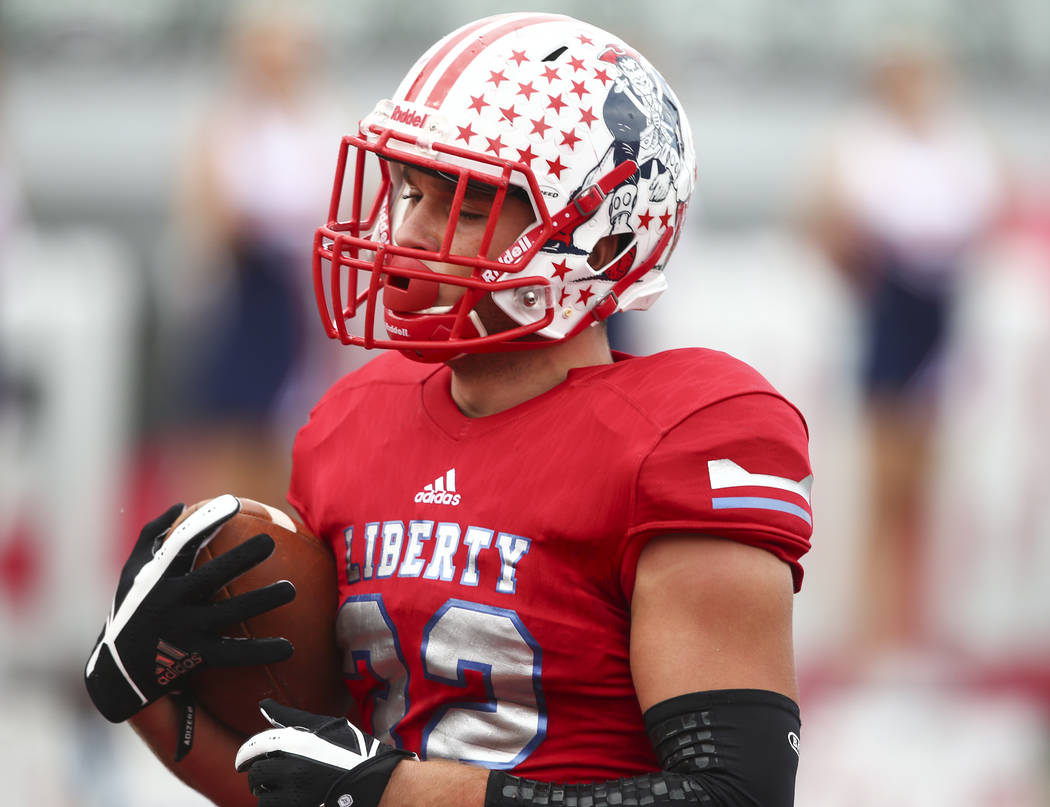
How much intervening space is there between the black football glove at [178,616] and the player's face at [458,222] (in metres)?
0.34

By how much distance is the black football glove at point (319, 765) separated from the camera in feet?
4.69

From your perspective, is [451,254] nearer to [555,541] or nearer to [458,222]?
[458,222]

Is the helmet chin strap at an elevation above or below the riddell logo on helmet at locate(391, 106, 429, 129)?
below

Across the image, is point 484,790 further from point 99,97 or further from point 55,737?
point 99,97

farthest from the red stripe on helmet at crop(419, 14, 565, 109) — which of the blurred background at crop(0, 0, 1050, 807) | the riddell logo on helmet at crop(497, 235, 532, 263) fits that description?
the blurred background at crop(0, 0, 1050, 807)

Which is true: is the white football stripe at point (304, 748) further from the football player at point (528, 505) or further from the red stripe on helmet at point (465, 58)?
the red stripe on helmet at point (465, 58)

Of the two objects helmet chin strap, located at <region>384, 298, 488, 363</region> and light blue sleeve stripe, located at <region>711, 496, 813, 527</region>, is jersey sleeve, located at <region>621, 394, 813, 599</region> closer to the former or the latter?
light blue sleeve stripe, located at <region>711, 496, 813, 527</region>

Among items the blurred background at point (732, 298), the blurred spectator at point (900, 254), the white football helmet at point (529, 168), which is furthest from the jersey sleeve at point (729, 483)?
the blurred spectator at point (900, 254)

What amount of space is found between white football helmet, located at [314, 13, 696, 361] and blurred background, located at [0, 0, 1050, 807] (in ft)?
8.50

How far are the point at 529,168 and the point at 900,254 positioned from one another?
11.1 ft

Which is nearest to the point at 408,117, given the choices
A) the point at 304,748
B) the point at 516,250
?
the point at 516,250

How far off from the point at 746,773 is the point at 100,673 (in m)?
0.73

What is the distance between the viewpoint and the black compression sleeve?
1386mm

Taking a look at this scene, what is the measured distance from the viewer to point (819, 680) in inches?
173
